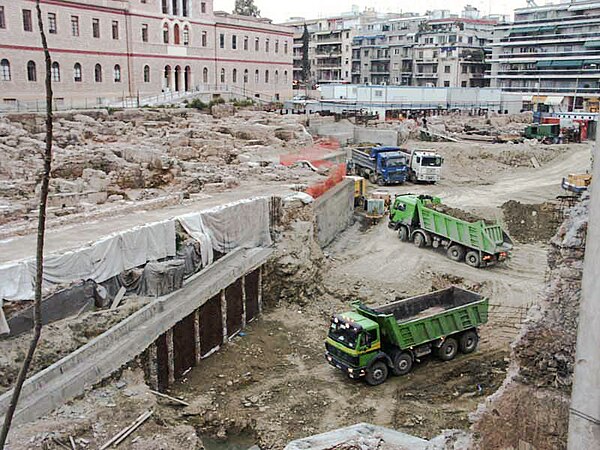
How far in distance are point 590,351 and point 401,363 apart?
10.2 m

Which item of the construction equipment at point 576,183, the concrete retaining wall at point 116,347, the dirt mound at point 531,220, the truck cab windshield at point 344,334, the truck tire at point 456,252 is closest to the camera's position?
the concrete retaining wall at point 116,347

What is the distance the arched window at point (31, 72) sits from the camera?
4303cm

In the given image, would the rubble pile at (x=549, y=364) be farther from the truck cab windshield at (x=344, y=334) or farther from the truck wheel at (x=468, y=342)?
the truck wheel at (x=468, y=342)

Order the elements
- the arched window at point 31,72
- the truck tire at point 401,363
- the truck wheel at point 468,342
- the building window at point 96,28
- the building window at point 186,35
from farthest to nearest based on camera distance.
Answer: the building window at point 186,35 < the building window at point 96,28 < the arched window at point 31,72 < the truck wheel at point 468,342 < the truck tire at point 401,363

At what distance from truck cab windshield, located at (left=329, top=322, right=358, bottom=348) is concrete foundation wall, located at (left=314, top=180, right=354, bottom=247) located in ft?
30.5

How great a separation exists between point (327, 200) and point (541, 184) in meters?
17.4

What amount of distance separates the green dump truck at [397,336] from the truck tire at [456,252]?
6.48 metres

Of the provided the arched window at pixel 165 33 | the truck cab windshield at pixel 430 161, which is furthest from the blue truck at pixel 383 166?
the arched window at pixel 165 33

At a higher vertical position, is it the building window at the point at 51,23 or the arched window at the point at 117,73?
the building window at the point at 51,23

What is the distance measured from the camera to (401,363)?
607 inches

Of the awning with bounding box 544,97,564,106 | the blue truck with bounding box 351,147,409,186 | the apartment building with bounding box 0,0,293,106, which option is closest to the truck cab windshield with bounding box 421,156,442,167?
the blue truck with bounding box 351,147,409,186

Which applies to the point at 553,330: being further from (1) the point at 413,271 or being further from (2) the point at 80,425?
(1) the point at 413,271

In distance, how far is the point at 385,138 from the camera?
46281 mm

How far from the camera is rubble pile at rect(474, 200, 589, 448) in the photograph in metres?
7.53
